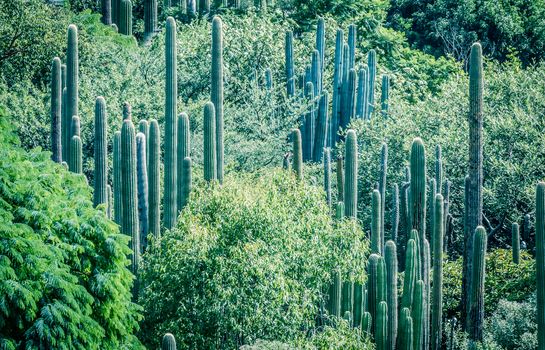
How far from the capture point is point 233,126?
32.8 metres

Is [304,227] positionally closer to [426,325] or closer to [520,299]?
[426,325]

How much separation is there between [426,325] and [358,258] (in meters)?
1.99

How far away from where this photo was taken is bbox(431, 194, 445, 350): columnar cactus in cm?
2333

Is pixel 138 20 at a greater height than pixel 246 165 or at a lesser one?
greater

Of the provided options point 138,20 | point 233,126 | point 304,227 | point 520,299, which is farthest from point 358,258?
point 138,20

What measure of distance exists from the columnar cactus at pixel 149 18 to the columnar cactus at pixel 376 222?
1825 centimetres

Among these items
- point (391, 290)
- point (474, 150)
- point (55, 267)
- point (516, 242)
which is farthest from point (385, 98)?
point (55, 267)

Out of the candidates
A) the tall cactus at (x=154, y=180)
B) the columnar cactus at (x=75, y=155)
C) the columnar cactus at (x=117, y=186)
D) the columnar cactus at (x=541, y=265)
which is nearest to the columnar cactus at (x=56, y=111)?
the columnar cactus at (x=75, y=155)

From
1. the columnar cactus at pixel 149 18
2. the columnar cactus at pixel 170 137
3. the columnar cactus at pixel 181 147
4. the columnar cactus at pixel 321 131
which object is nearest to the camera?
the columnar cactus at pixel 170 137

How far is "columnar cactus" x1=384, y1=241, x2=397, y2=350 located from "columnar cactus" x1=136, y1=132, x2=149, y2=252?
4381mm

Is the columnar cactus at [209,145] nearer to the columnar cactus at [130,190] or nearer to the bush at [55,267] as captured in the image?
the columnar cactus at [130,190]

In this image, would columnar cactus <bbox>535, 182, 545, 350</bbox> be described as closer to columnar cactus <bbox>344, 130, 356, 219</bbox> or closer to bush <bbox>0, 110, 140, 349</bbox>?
columnar cactus <bbox>344, 130, 356, 219</bbox>

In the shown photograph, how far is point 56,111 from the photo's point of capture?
2627 cm

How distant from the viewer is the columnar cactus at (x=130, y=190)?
889 inches
